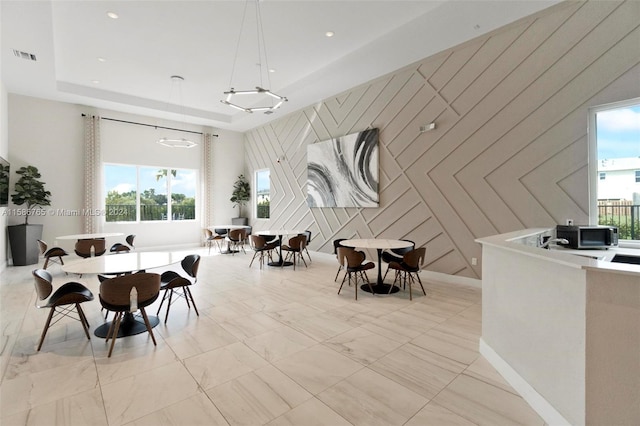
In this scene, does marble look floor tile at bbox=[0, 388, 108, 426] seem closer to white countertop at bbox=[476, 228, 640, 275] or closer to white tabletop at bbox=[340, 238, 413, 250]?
white countertop at bbox=[476, 228, 640, 275]

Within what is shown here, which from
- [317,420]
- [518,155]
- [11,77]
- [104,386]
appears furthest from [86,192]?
[518,155]

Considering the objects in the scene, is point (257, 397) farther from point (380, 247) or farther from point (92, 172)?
point (92, 172)

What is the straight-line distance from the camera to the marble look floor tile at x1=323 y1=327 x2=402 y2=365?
2.63 m

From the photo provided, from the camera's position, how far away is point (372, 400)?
2.04 metres

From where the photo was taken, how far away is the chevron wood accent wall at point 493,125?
364 cm

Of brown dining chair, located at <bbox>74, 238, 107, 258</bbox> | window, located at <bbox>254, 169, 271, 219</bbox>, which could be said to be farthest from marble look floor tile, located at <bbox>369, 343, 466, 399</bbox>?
window, located at <bbox>254, 169, 271, 219</bbox>

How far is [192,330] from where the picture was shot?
3215mm

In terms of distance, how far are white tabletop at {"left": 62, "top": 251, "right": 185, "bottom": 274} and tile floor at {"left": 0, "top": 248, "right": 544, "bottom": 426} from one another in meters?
0.72

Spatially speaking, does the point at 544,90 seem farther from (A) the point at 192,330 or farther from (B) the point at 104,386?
(B) the point at 104,386

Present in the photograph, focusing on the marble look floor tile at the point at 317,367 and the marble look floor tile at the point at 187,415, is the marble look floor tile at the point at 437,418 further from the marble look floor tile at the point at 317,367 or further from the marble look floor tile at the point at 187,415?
the marble look floor tile at the point at 187,415

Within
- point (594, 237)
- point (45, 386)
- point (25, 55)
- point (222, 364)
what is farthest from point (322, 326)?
point (25, 55)

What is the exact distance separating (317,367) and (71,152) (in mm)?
8616

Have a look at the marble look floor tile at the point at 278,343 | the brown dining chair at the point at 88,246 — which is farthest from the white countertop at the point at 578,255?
the brown dining chair at the point at 88,246

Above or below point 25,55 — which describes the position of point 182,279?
below
